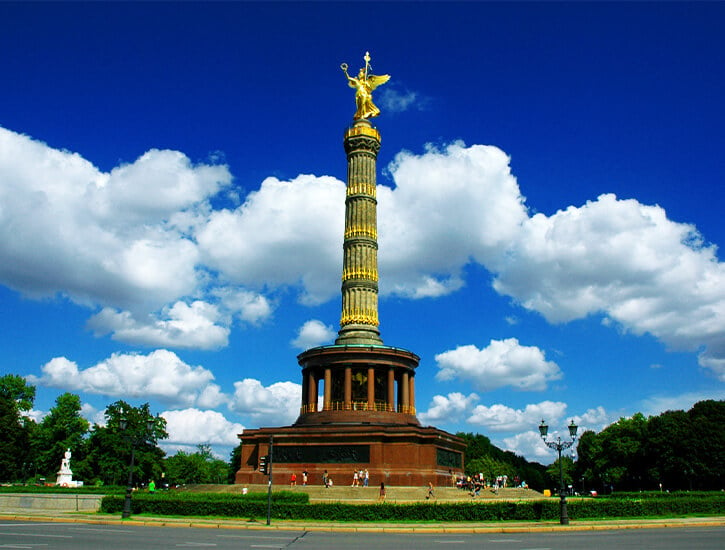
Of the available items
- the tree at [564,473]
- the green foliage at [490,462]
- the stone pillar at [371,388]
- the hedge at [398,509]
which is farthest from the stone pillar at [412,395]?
the green foliage at [490,462]

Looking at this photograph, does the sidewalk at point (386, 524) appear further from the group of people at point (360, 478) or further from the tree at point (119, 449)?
the tree at point (119, 449)

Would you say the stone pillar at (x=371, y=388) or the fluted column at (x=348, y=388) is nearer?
the fluted column at (x=348, y=388)

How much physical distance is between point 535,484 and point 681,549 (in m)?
114

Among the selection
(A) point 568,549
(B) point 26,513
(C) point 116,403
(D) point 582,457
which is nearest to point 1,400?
(C) point 116,403

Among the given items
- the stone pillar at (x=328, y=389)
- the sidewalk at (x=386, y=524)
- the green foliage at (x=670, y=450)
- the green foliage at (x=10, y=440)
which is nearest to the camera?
the sidewalk at (x=386, y=524)

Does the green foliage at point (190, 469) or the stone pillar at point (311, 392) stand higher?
the stone pillar at point (311, 392)

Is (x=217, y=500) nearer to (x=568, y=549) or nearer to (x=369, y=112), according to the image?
(x=568, y=549)

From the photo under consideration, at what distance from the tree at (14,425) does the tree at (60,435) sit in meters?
1.20

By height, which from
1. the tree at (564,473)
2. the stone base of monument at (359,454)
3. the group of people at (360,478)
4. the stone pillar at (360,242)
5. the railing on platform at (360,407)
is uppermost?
the stone pillar at (360,242)

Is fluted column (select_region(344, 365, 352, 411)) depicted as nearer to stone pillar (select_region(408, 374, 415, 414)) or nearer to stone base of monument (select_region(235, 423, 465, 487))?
stone base of monument (select_region(235, 423, 465, 487))

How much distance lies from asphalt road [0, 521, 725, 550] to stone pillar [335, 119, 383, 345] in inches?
933

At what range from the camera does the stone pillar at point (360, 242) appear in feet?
143

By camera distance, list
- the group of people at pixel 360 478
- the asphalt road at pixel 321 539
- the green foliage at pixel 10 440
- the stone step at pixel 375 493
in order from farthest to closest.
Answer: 1. the green foliage at pixel 10 440
2. the group of people at pixel 360 478
3. the stone step at pixel 375 493
4. the asphalt road at pixel 321 539

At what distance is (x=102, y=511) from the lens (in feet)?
85.1
